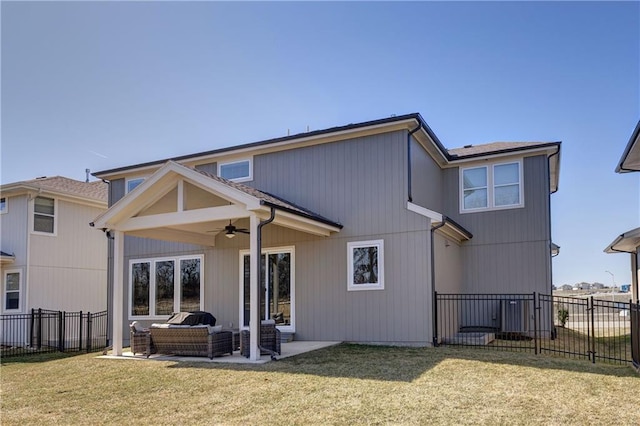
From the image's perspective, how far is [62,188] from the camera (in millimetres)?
19312

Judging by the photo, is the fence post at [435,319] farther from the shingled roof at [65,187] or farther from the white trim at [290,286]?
the shingled roof at [65,187]

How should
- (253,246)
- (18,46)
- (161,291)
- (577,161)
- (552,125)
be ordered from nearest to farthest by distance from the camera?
(253,246)
(18,46)
(161,291)
(552,125)
(577,161)

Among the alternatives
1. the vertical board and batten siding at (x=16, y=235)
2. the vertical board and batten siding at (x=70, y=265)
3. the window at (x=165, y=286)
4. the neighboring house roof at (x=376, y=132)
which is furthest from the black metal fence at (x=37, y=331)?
the neighboring house roof at (x=376, y=132)

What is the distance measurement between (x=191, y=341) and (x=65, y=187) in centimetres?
1236

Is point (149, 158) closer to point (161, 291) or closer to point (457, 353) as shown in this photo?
point (161, 291)

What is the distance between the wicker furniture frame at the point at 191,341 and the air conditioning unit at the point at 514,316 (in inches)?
290

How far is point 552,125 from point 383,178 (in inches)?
302

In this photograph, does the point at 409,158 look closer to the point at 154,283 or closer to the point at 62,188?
the point at 154,283

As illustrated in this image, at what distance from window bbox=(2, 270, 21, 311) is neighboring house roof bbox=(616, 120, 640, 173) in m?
18.6

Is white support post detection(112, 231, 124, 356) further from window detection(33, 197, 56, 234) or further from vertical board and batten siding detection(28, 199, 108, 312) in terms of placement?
window detection(33, 197, 56, 234)

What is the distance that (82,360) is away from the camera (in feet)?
36.4

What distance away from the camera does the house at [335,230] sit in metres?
11.4

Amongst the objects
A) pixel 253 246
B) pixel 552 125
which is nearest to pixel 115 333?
pixel 253 246

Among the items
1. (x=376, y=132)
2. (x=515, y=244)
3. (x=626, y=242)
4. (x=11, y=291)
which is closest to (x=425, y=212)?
(x=376, y=132)
